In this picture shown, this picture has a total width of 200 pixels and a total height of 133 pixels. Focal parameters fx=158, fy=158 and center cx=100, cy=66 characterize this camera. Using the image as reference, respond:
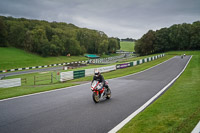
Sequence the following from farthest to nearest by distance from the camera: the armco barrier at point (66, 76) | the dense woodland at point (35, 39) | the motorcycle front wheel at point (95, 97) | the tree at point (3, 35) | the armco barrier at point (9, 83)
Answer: the dense woodland at point (35, 39) < the tree at point (3, 35) < the armco barrier at point (66, 76) < the armco barrier at point (9, 83) < the motorcycle front wheel at point (95, 97)

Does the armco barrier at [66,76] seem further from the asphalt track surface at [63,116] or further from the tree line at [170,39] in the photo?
the tree line at [170,39]

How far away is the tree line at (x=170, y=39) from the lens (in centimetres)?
8853

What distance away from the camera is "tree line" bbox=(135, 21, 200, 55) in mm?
88531

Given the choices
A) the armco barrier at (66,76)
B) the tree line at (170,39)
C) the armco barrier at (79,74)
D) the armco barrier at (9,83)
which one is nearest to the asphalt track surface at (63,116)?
the armco barrier at (9,83)

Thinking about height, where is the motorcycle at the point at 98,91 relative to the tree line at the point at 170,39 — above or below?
below

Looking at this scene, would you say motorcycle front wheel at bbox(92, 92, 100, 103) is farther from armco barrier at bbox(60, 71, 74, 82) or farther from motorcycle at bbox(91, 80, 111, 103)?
armco barrier at bbox(60, 71, 74, 82)

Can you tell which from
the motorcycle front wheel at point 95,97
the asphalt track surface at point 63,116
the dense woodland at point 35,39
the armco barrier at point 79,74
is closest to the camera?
the asphalt track surface at point 63,116

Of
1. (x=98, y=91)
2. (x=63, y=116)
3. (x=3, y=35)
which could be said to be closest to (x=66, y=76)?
(x=98, y=91)

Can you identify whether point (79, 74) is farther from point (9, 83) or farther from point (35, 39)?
point (35, 39)

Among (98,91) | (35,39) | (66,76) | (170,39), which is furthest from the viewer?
(170,39)

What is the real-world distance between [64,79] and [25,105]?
551 inches

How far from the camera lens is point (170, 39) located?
3647 inches

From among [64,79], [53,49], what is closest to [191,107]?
[64,79]

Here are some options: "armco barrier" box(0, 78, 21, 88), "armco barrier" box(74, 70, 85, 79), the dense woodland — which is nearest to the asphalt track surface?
"armco barrier" box(0, 78, 21, 88)
